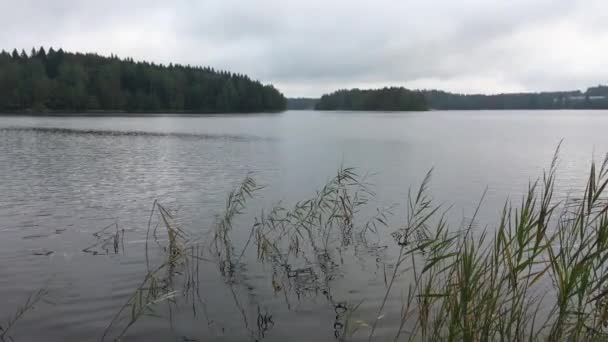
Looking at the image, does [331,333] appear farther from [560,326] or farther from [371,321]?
[560,326]

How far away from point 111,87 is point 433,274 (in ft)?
494

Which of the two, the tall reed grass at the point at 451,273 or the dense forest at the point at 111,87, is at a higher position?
the dense forest at the point at 111,87

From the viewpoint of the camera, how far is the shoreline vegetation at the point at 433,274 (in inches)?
200

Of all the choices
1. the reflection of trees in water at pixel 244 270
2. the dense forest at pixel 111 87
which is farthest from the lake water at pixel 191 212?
the dense forest at pixel 111 87

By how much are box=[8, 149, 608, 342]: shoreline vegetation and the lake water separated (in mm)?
209

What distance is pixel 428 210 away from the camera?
52.9 ft

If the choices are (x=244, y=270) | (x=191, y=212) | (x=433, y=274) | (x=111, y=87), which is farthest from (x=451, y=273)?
(x=111, y=87)

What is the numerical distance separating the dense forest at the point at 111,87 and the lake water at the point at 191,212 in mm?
102277

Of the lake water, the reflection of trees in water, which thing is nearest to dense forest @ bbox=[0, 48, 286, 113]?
the lake water

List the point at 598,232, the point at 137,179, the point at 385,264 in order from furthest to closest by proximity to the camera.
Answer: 1. the point at 137,179
2. the point at 385,264
3. the point at 598,232

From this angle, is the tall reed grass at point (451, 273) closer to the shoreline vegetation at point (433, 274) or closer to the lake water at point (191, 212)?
the shoreline vegetation at point (433, 274)

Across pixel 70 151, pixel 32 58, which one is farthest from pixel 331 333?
pixel 32 58

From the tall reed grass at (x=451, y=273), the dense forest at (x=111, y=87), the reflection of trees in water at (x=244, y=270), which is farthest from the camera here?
the dense forest at (x=111, y=87)

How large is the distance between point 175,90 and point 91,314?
159395 millimetres
